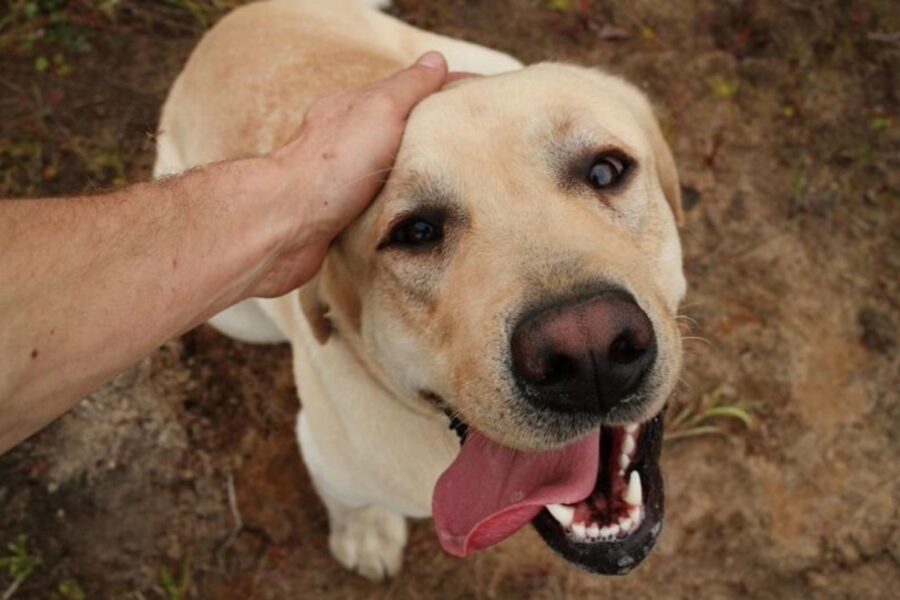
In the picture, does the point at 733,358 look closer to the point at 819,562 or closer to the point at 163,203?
the point at 819,562

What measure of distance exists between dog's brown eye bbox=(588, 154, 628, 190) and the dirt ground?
6.21 ft

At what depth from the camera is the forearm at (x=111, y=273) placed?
2.20 metres

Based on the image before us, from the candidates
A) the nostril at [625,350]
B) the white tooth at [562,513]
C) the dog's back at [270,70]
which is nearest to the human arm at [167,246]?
the dog's back at [270,70]

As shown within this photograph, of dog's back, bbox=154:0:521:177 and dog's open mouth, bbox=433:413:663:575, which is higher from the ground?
dog's back, bbox=154:0:521:177

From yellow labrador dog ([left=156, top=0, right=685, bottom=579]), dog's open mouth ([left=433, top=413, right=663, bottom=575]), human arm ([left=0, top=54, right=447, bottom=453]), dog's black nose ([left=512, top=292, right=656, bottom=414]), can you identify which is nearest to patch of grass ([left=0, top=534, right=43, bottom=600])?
yellow labrador dog ([left=156, top=0, right=685, bottom=579])

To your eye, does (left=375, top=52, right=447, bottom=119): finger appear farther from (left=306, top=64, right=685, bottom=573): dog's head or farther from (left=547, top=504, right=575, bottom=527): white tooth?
(left=547, top=504, right=575, bottom=527): white tooth

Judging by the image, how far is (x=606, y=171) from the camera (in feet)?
8.39

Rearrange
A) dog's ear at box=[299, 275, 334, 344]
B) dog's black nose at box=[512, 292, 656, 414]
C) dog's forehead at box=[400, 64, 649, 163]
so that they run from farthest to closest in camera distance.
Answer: dog's ear at box=[299, 275, 334, 344] < dog's forehead at box=[400, 64, 649, 163] < dog's black nose at box=[512, 292, 656, 414]

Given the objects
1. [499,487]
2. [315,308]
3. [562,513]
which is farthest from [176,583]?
[562,513]

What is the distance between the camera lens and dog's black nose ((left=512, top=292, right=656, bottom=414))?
6.48 feet

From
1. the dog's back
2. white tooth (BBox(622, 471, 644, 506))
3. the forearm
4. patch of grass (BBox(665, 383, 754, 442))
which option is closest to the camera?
the forearm

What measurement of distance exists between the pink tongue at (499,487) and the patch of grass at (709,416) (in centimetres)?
168

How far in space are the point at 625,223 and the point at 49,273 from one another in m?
1.57

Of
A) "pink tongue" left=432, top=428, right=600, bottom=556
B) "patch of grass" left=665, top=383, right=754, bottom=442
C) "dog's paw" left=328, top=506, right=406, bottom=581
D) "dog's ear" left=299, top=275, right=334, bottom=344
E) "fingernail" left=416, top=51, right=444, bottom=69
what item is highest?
"fingernail" left=416, top=51, right=444, bottom=69
